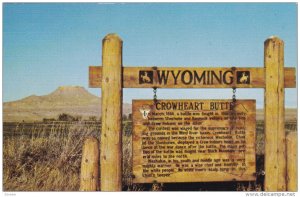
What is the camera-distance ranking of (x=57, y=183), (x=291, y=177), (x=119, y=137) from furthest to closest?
Answer: 1. (x=57, y=183)
2. (x=291, y=177)
3. (x=119, y=137)

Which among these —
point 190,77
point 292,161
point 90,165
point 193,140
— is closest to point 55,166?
point 90,165

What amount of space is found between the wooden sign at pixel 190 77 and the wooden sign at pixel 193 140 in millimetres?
207

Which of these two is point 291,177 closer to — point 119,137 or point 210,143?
point 210,143

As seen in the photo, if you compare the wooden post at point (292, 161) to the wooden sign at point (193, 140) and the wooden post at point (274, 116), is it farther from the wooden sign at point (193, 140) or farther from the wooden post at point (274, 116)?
the wooden sign at point (193, 140)

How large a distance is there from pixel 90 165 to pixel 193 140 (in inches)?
49.4

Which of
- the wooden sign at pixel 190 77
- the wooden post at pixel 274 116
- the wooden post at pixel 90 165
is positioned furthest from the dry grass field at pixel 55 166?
the wooden sign at pixel 190 77

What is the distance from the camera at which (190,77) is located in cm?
538

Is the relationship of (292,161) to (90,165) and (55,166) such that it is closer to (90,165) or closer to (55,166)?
(90,165)

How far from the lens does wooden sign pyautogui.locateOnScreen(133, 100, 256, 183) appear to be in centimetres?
530

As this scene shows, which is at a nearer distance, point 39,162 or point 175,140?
point 175,140

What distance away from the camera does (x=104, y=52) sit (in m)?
5.23

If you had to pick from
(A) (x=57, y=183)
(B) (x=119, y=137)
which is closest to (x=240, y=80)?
(B) (x=119, y=137)

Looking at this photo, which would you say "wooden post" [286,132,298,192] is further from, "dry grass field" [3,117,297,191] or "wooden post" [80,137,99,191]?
"wooden post" [80,137,99,191]

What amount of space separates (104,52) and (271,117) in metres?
2.18
